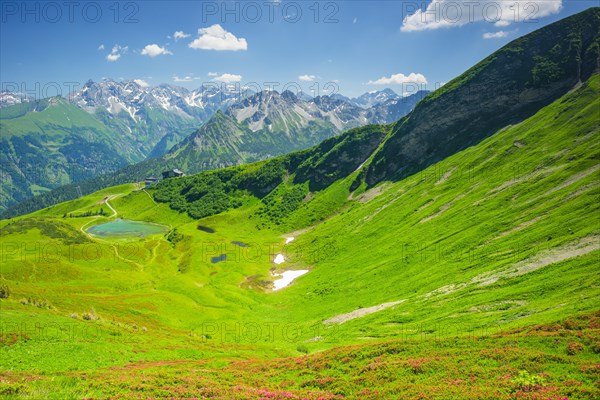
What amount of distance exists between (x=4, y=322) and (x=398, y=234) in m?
108

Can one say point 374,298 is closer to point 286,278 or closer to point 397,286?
point 397,286

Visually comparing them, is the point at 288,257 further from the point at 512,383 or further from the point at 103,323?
the point at 512,383

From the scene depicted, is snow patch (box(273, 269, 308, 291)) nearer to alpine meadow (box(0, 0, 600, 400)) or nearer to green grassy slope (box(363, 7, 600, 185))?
alpine meadow (box(0, 0, 600, 400))

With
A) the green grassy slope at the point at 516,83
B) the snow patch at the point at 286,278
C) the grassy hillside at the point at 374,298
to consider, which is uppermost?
the green grassy slope at the point at 516,83

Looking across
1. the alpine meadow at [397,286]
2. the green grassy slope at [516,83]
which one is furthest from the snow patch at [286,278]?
the green grassy slope at [516,83]

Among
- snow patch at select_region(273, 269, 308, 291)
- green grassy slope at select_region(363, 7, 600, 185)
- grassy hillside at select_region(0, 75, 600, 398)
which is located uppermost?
green grassy slope at select_region(363, 7, 600, 185)

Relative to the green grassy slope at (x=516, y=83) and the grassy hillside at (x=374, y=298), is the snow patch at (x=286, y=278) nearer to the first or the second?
the grassy hillside at (x=374, y=298)

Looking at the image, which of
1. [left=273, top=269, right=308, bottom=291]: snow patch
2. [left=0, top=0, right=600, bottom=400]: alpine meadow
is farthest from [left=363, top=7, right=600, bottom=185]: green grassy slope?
[left=273, top=269, right=308, bottom=291]: snow patch

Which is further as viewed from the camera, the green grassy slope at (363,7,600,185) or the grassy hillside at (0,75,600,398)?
the green grassy slope at (363,7,600,185)

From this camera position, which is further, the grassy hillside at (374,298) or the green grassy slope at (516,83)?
the green grassy slope at (516,83)

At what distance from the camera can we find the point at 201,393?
85.6 ft

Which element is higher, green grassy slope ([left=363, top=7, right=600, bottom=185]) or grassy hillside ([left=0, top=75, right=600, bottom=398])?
green grassy slope ([left=363, top=7, right=600, bottom=185])

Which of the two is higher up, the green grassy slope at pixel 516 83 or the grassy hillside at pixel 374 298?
the green grassy slope at pixel 516 83

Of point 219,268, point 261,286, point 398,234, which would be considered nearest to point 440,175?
point 398,234
